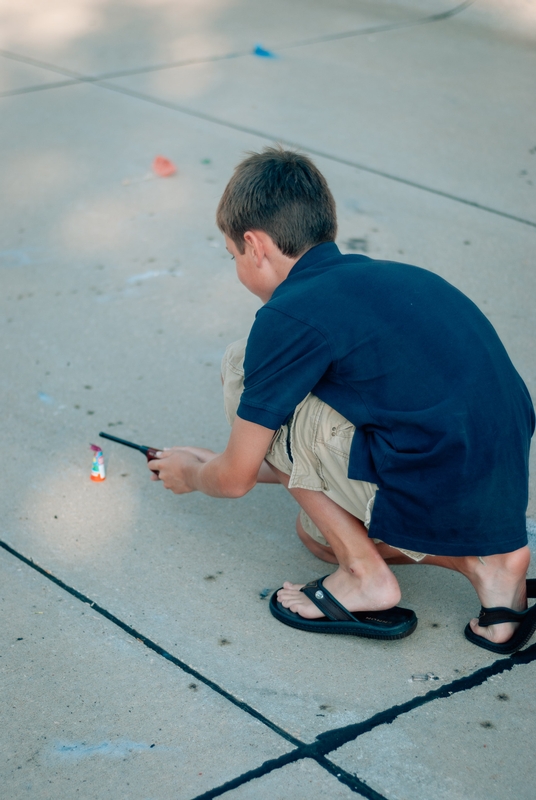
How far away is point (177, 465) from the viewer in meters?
2.21

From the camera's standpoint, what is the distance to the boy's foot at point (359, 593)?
2.00 meters

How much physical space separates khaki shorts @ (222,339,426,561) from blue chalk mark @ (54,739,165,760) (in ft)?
2.13

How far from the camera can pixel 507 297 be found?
3512 millimetres

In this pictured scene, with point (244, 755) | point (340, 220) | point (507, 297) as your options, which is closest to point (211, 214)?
point (340, 220)

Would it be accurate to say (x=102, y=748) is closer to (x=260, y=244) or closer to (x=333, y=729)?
(x=333, y=729)

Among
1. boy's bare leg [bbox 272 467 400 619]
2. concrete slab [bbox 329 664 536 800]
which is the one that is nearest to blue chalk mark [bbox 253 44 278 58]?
boy's bare leg [bbox 272 467 400 619]

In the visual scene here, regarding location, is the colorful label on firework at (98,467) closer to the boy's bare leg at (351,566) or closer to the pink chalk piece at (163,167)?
the boy's bare leg at (351,566)

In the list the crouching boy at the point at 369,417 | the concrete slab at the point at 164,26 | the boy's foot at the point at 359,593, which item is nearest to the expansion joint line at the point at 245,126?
the concrete slab at the point at 164,26

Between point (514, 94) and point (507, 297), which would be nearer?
point (507, 297)

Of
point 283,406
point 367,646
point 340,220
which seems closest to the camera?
point 283,406

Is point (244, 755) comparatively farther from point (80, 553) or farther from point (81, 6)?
point (81, 6)

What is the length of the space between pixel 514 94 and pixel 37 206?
319cm

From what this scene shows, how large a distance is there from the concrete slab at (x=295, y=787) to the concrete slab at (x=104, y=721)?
41 mm

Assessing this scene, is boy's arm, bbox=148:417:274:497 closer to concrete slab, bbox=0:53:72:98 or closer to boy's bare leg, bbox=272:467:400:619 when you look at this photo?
boy's bare leg, bbox=272:467:400:619
